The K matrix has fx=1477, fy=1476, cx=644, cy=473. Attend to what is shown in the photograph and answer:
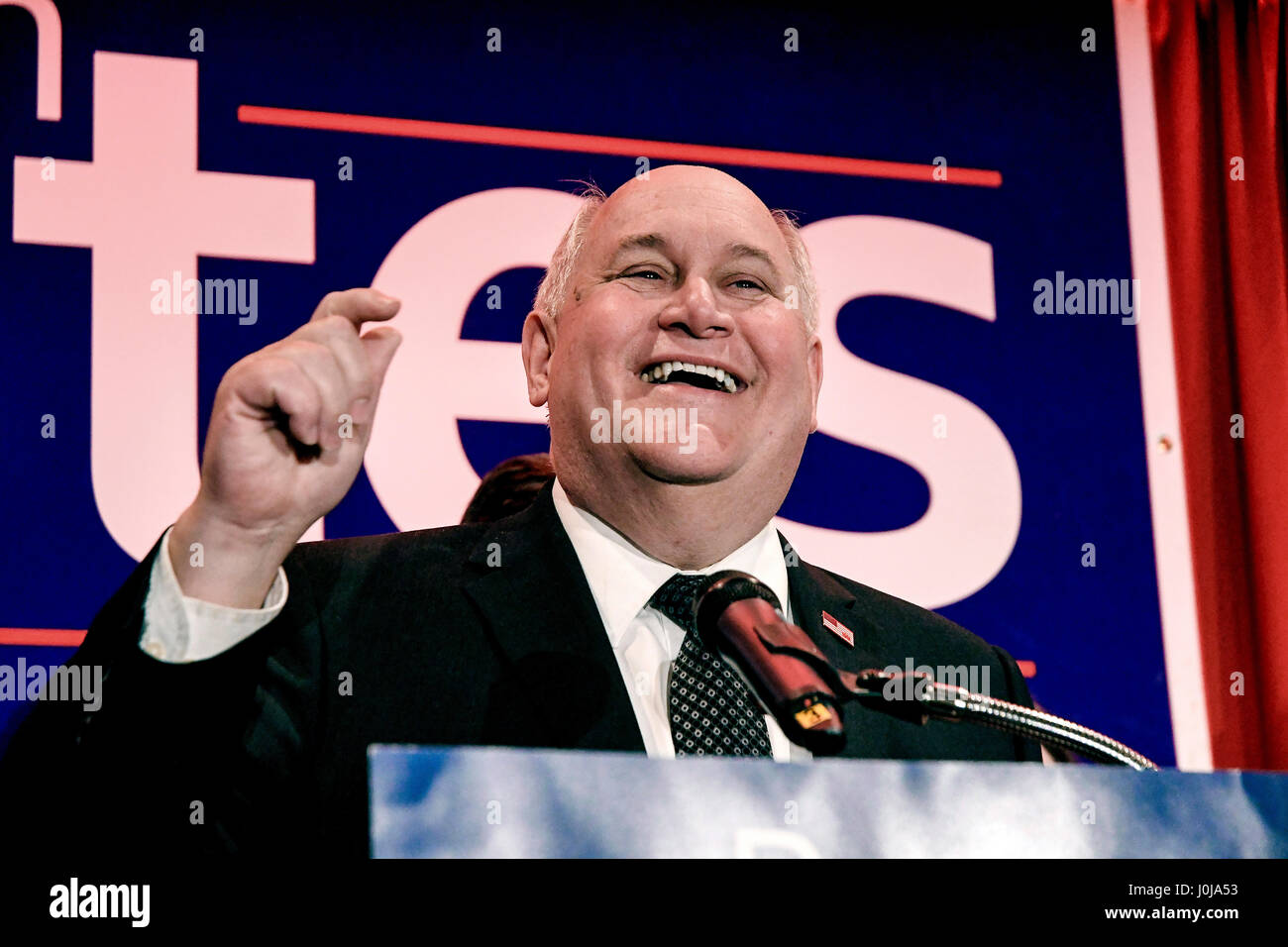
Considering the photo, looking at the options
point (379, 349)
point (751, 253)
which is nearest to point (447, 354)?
point (751, 253)

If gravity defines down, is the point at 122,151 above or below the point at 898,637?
above

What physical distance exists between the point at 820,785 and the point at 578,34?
2584 millimetres

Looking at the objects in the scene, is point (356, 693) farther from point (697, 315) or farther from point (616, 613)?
point (697, 315)

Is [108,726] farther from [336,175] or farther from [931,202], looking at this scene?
[931,202]

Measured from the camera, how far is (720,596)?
3.93ft

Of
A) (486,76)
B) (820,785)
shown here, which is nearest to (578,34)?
(486,76)

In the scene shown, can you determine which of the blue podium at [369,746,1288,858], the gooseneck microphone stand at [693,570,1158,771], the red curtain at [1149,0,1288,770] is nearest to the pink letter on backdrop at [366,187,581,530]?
the red curtain at [1149,0,1288,770]

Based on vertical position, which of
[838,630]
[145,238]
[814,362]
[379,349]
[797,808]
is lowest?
[797,808]

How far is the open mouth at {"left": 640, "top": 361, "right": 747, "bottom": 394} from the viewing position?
5.73 feet

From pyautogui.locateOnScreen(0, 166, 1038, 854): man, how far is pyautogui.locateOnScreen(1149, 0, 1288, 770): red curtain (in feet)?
4.78

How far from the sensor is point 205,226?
9.24ft

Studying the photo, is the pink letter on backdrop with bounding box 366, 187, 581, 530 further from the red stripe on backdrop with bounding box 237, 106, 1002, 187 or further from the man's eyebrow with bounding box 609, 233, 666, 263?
the man's eyebrow with bounding box 609, 233, 666, 263

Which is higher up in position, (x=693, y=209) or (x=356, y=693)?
(x=693, y=209)

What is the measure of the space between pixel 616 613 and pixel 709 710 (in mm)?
199
